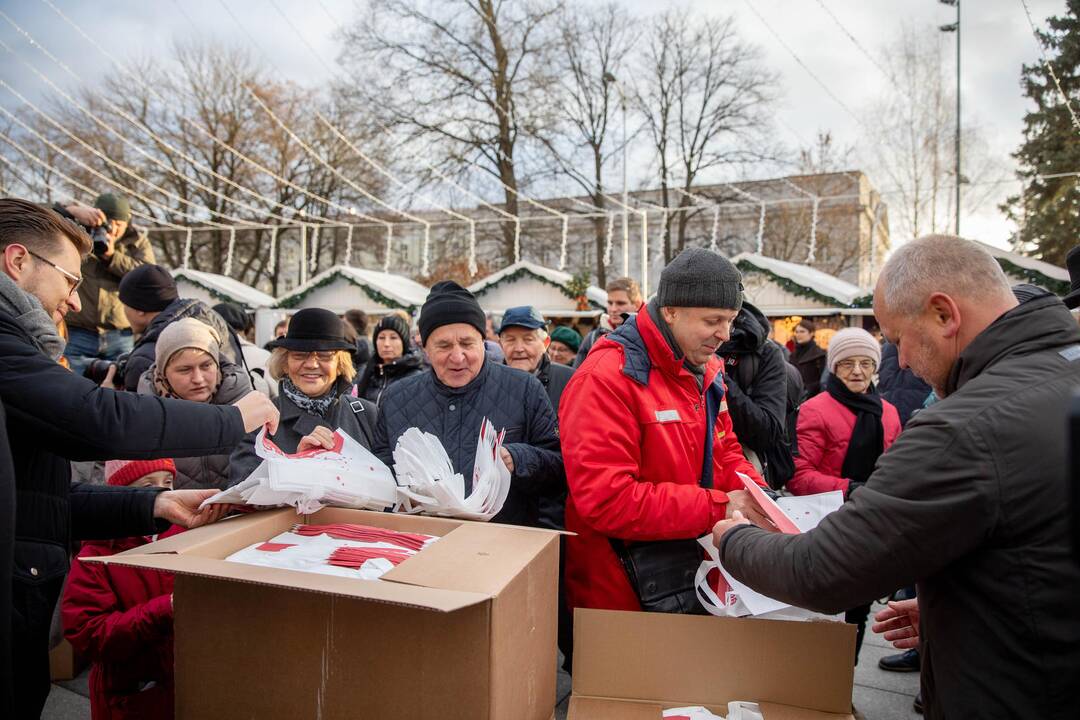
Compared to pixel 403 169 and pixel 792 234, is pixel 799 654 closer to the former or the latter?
pixel 403 169

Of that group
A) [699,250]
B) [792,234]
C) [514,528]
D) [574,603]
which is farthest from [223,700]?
[792,234]

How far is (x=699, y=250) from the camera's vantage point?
2305 mm

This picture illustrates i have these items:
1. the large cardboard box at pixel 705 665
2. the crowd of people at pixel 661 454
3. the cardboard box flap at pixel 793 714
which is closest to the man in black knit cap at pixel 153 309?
the crowd of people at pixel 661 454

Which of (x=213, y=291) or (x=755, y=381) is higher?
(x=213, y=291)

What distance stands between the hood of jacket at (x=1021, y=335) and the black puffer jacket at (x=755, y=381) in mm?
1729

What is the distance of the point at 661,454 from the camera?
216 cm

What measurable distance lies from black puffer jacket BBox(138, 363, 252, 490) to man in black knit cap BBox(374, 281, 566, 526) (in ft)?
2.43

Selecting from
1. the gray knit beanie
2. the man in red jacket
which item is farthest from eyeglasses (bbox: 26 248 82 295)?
the gray knit beanie

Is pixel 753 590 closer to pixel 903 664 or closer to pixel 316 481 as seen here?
pixel 316 481

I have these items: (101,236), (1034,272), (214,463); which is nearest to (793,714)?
(214,463)

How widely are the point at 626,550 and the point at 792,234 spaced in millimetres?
26253

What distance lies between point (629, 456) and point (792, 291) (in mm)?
14020

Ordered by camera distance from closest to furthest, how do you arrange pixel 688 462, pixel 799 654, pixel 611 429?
pixel 799 654, pixel 611 429, pixel 688 462

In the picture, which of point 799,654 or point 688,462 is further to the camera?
point 688,462
